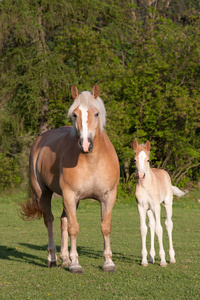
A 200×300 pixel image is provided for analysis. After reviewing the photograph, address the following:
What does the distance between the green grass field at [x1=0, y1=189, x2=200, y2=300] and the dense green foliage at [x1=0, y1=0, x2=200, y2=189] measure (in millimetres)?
9379

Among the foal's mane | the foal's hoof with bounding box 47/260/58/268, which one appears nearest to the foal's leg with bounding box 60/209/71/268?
the foal's hoof with bounding box 47/260/58/268

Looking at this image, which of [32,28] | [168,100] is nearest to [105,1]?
[32,28]

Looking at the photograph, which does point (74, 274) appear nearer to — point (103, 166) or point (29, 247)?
point (103, 166)

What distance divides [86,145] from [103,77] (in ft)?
59.2

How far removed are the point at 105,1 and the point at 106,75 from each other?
5.81 meters

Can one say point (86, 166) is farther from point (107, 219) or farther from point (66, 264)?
point (66, 264)

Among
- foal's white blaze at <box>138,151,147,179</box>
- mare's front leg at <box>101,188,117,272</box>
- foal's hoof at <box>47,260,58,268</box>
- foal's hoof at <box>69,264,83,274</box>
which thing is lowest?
foal's hoof at <box>47,260,58,268</box>

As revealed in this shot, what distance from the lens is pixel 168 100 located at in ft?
80.8

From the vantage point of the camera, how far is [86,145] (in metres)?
6.55

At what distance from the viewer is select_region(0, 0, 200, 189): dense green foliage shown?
23.7 meters

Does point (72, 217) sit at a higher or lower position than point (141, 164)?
lower

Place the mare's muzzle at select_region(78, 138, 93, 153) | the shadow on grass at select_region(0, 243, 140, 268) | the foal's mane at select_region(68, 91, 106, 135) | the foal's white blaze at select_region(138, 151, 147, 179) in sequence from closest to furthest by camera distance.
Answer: the mare's muzzle at select_region(78, 138, 93, 153)
the foal's mane at select_region(68, 91, 106, 135)
the foal's white blaze at select_region(138, 151, 147, 179)
the shadow on grass at select_region(0, 243, 140, 268)

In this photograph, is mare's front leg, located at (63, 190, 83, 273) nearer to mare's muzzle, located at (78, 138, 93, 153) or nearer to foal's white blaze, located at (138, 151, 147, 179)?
mare's muzzle, located at (78, 138, 93, 153)

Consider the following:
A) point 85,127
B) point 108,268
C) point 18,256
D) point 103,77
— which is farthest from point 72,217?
point 103,77
